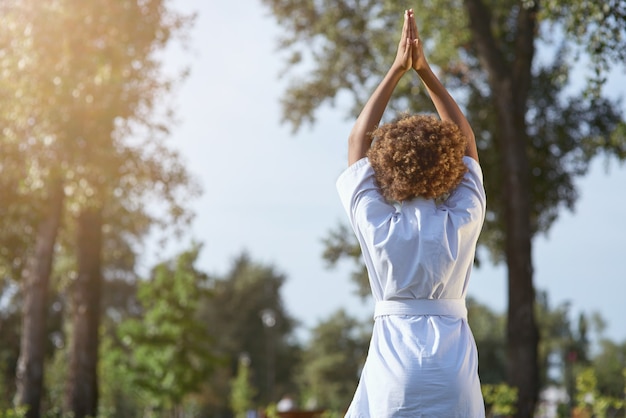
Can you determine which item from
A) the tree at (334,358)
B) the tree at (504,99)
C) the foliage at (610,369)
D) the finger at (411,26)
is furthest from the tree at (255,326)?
the finger at (411,26)

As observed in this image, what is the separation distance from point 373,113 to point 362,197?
0.42 m

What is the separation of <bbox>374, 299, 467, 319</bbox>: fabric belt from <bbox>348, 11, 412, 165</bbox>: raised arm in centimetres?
63

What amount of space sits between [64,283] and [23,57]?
320 inches

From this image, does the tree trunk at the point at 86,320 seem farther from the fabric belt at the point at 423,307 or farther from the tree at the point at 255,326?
the tree at the point at 255,326

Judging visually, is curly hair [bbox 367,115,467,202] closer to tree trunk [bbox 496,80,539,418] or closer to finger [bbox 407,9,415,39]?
finger [bbox 407,9,415,39]

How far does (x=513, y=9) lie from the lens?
72.7ft

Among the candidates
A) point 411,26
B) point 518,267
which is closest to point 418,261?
point 411,26

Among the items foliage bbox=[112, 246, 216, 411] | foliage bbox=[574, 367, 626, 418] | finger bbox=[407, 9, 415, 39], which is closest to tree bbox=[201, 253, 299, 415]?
foliage bbox=[112, 246, 216, 411]

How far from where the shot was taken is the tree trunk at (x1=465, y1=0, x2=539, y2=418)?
1655cm

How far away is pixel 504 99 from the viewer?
1817 centimetres

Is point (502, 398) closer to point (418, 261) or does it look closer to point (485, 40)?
point (485, 40)

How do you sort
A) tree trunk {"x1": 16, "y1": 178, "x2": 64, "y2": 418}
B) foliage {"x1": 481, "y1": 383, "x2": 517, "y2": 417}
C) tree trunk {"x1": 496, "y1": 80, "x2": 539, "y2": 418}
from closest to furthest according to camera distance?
1. foliage {"x1": 481, "y1": 383, "x2": 517, "y2": 417}
2. tree trunk {"x1": 496, "y1": 80, "x2": 539, "y2": 418}
3. tree trunk {"x1": 16, "y1": 178, "x2": 64, "y2": 418}

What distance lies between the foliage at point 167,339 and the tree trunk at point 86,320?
11.7 m

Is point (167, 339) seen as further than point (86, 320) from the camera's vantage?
Yes
